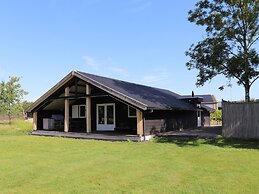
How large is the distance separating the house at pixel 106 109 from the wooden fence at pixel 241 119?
3.56 metres

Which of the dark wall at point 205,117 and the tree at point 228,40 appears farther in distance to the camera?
the dark wall at point 205,117

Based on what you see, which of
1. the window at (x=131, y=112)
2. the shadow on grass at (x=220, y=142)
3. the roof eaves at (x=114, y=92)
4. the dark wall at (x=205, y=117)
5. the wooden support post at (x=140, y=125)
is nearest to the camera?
the shadow on grass at (x=220, y=142)

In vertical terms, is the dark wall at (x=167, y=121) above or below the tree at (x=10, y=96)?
below

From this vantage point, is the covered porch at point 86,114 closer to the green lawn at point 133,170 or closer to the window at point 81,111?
the window at point 81,111

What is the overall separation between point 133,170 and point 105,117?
11.3 m

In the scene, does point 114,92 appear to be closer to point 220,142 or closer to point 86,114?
point 86,114

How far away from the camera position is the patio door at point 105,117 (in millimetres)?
18219

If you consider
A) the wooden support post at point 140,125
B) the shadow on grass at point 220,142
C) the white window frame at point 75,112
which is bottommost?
the shadow on grass at point 220,142

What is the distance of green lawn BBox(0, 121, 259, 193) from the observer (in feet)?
18.8

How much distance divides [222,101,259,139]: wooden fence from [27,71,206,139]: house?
3557mm

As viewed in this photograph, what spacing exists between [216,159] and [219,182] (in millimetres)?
3013

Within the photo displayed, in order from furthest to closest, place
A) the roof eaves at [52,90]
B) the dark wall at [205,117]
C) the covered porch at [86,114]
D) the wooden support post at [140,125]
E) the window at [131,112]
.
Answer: the dark wall at [205,117] → the window at [131,112] → the roof eaves at [52,90] → the covered porch at [86,114] → the wooden support post at [140,125]

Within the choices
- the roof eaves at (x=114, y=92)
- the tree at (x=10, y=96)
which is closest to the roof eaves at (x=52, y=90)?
the roof eaves at (x=114, y=92)

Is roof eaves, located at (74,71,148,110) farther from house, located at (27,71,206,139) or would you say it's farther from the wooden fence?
the wooden fence
